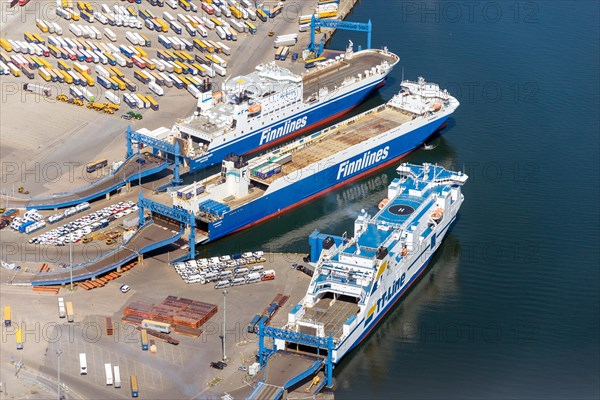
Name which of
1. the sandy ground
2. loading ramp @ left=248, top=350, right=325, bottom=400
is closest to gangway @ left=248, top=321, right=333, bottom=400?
loading ramp @ left=248, top=350, right=325, bottom=400

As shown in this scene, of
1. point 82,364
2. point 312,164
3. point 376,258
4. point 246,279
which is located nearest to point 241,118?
point 312,164

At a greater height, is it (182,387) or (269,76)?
(269,76)

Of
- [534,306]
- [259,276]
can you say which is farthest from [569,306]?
[259,276]

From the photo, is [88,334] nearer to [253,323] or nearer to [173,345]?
[173,345]

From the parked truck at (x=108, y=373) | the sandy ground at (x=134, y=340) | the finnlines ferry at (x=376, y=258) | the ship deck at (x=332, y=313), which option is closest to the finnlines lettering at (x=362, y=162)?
the finnlines ferry at (x=376, y=258)

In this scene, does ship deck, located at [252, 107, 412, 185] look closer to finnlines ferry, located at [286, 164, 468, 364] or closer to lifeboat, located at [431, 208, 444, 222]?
finnlines ferry, located at [286, 164, 468, 364]

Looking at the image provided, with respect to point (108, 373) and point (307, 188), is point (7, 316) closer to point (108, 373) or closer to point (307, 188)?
point (108, 373)

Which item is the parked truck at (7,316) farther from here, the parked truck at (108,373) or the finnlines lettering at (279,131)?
the finnlines lettering at (279,131)
